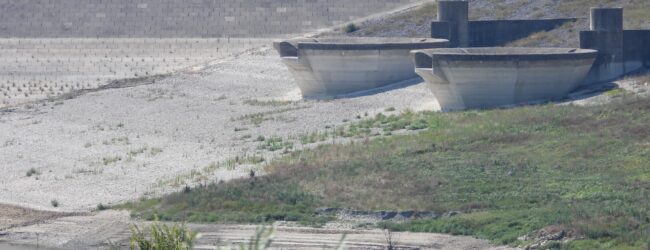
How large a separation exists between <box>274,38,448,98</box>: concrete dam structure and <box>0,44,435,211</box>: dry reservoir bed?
3.50ft

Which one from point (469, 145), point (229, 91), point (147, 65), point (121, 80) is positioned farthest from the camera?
point (147, 65)

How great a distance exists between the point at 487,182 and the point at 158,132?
489 inches

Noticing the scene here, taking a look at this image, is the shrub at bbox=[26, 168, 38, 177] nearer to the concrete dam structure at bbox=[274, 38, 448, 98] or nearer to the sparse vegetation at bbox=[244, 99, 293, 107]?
the sparse vegetation at bbox=[244, 99, 293, 107]

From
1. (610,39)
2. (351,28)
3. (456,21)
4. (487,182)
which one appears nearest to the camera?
(487,182)

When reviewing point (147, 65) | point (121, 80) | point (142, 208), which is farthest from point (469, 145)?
point (147, 65)

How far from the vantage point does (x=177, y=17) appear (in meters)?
58.3

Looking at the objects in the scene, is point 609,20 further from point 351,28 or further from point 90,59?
point 90,59

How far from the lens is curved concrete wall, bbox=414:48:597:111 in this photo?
3262 cm

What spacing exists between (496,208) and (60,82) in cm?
2985

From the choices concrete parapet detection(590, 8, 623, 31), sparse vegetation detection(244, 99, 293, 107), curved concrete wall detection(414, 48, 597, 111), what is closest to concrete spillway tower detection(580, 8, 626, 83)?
concrete parapet detection(590, 8, 623, 31)

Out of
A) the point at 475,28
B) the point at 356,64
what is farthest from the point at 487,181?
the point at 475,28

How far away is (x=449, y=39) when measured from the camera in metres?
40.8

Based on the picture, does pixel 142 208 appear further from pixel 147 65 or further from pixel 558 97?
pixel 147 65

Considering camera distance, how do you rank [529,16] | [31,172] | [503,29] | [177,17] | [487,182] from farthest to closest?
1. [177,17]
2. [529,16]
3. [503,29]
4. [31,172]
5. [487,182]
